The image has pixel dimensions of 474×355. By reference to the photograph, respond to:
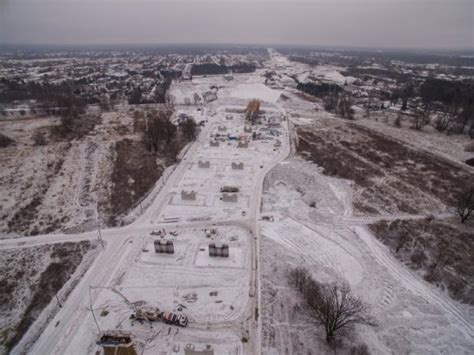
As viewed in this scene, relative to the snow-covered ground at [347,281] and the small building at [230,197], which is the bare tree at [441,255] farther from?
the small building at [230,197]

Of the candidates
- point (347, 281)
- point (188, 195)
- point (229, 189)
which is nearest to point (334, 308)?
point (347, 281)

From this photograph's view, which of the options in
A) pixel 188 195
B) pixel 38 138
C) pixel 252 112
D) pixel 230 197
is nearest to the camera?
pixel 230 197

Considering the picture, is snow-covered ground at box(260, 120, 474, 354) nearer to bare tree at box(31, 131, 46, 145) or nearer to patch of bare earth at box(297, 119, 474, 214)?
patch of bare earth at box(297, 119, 474, 214)

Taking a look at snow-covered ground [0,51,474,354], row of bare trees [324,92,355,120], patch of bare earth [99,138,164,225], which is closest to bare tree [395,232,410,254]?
snow-covered ground [0,51,474,354]

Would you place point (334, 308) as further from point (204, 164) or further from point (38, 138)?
point (38, 138)


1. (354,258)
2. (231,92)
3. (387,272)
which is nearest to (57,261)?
(354,258)

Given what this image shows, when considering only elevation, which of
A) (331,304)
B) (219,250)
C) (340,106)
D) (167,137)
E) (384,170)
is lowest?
(219,250)

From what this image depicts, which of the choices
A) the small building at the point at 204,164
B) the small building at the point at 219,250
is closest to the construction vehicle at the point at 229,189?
the small building at the point at 204,164
